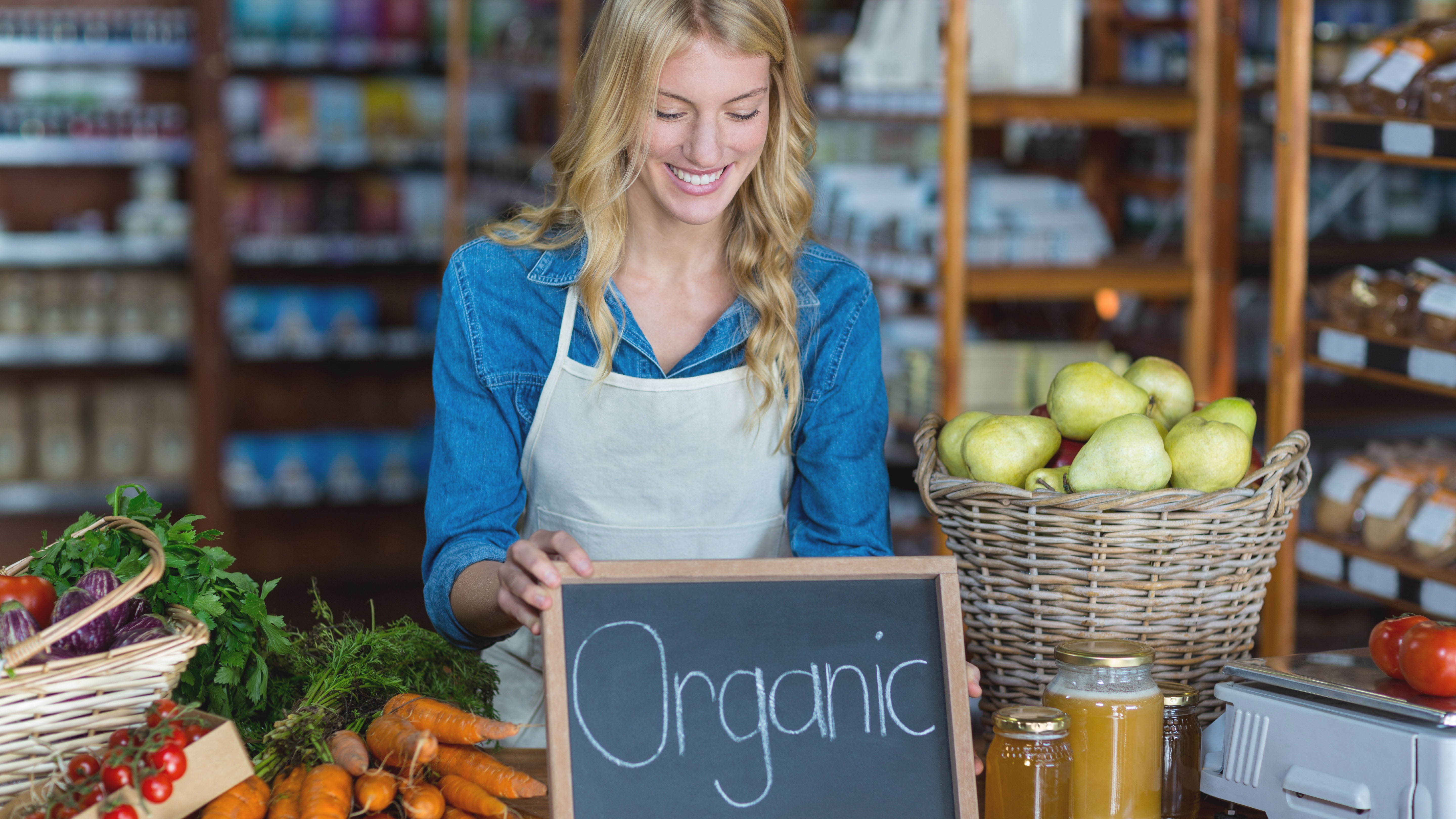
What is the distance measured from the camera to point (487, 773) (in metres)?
1.39

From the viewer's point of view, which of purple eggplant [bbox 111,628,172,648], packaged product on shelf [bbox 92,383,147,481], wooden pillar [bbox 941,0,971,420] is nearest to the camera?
purple eggplant [bbox 111,628,172,648]

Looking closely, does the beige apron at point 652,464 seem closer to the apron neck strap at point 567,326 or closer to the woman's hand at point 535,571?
the apron neck strap at point 567,326

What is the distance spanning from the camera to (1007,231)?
3447 millimetres

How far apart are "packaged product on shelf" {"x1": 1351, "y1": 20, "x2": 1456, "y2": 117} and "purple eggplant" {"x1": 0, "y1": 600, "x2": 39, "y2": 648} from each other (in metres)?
2.57

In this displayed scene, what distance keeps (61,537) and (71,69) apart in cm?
395

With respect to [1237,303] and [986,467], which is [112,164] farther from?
[986,467]

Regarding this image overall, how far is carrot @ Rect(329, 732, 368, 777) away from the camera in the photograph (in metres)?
1.31

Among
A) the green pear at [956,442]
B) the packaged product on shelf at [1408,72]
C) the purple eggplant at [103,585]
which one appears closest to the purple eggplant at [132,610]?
the purple eggplant at [103,585]

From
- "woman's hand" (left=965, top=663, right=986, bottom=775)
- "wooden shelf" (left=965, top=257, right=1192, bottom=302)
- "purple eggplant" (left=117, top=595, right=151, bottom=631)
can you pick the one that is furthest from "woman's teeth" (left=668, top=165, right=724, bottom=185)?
"wooden shelf" (left=965, top=257, right=1192, bottom=302)

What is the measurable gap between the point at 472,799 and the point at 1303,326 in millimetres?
2250

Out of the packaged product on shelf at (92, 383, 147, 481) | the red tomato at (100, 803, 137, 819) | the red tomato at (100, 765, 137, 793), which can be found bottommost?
the packaged product on shelf at (92, 383, 147, 481)

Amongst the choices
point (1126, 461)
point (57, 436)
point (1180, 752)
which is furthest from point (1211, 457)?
point (57, 436)

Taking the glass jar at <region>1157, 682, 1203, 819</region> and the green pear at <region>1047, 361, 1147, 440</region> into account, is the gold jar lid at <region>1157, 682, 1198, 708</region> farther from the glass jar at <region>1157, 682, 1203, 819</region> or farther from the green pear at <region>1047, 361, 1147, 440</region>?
the green pear at <region>1047, 361, 1147, 440</region>

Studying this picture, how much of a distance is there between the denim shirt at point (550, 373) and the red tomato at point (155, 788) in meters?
0.50
